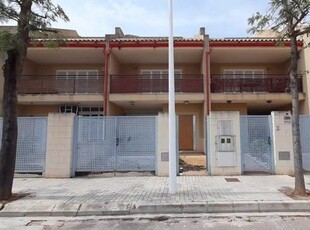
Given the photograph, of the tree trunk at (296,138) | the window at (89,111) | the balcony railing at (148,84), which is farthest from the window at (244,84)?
the tree trunk at (296,138)

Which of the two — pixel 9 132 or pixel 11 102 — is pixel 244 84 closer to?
pixel 11 102

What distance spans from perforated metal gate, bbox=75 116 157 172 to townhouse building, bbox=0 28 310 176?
17.8 ft

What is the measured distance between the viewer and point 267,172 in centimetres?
1105

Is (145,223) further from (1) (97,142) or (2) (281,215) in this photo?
(1) (97,142)

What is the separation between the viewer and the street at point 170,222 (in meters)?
5.91

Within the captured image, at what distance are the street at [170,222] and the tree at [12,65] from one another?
1459mm

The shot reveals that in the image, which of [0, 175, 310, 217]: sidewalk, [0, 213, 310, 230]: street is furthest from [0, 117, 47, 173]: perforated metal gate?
[0, 213, 310, 230]: street

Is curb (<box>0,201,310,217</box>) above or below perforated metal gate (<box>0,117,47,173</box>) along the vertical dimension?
below

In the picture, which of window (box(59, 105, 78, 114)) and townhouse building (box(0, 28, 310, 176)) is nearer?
townhouse building (box(0, 28, 310, 176))

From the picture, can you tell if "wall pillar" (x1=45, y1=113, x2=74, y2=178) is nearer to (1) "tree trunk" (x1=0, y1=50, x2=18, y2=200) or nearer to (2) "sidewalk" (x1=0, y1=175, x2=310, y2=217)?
(2) "sidewalk" (x1=0, y1=175, x2=310, y2=217)

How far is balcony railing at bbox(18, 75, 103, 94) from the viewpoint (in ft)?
57.7

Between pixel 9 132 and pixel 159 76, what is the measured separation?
12355 mm

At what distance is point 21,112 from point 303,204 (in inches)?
649

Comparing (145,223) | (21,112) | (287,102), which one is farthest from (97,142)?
(287,102)
